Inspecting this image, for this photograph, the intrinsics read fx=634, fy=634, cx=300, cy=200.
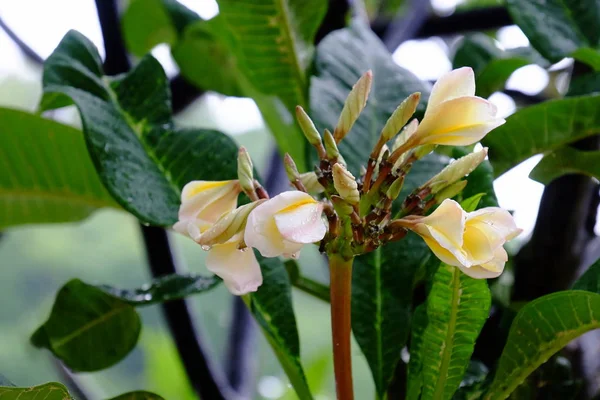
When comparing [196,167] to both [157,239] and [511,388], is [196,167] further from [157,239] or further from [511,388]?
[511,388]

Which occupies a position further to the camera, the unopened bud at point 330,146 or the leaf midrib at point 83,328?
the leaf midrib at point 83,328

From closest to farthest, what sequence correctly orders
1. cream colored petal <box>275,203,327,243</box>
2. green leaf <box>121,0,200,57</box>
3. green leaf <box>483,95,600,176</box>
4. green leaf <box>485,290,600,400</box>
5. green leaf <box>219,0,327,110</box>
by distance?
cream colored petal <box>275,203,327,243</box>, green leaf <box>485,290,600,400</box>, green leaf <box>483,95,600,176</box>, green leaf <box>219,0,327,110</box>, green leaf <box>121,0,200,57</box>

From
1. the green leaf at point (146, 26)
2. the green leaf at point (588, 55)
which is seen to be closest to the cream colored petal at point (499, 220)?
the green leaf at point (588, 55)

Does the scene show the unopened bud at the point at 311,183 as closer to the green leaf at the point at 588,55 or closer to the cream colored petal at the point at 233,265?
the cream colored petal at the point at 233,265

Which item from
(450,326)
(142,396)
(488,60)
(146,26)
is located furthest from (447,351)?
(146,26)

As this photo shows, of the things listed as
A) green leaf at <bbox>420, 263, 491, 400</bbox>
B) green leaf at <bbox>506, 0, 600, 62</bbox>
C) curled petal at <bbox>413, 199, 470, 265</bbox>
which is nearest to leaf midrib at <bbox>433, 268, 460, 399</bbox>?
green leaf at <bbox>420, 263, 491, 400</bbox>

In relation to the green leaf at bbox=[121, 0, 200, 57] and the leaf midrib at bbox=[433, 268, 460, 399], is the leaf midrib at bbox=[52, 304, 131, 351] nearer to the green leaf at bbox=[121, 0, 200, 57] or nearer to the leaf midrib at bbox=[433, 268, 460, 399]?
the leaf midrib at bbox=[433, 268, 460, 399]

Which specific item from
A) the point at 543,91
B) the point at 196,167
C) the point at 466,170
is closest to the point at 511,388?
the point at 466,170
